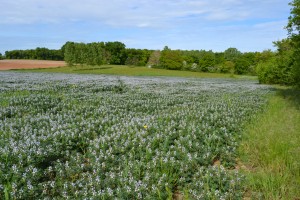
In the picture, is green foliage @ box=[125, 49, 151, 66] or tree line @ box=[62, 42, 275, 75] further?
green foliage @ box=[125, 49, 151, 66]

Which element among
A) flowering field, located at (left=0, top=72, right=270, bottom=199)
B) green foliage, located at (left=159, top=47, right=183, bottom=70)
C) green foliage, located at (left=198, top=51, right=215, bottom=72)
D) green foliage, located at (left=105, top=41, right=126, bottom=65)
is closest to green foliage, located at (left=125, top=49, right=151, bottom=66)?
green foliage, located at (left=105, top=41, right=126, bottom=65)

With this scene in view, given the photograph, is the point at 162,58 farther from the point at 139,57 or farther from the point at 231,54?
the point at 231,54

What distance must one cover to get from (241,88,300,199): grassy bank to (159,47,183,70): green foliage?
111 metres

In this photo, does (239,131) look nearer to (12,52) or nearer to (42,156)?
(42,156)

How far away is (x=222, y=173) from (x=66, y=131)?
4.62m

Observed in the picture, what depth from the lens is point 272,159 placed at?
6684 millimetres

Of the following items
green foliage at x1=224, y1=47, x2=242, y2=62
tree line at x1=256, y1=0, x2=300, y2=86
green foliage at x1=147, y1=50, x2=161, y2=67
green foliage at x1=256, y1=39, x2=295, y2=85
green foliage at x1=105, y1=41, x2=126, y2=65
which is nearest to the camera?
tree line at x1=256, y1=0, x2=300, y2=86

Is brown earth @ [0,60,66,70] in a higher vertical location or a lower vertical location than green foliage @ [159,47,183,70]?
lower

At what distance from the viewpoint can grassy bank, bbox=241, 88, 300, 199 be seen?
5.33 metres

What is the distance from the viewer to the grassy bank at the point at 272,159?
210 inches

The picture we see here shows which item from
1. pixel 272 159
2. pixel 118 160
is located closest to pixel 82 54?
pixel 118 160

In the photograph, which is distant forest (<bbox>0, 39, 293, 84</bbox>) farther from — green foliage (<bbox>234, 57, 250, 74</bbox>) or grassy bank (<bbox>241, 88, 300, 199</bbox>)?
grassy bank (<bbox>241, 88, 300, 199</bbox>)

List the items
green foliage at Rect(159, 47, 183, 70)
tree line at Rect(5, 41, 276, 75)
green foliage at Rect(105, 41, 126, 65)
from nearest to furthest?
tree line at Rect(5, 41, 276, 75), green foliage at Rect(159, 47, 183, 70), green foliage at Rect(105, 41, 126, 65)

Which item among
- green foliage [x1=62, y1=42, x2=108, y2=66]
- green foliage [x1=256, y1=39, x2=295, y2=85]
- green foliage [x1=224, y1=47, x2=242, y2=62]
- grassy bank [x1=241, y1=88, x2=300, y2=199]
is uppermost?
green foliage [x1=224, y1=47, x2=242, y2=62]
